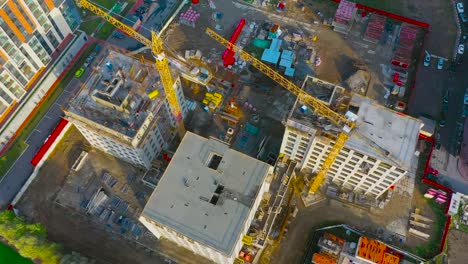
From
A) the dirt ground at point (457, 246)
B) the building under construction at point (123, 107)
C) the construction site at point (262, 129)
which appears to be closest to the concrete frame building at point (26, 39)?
the construction site at point (262, 129)

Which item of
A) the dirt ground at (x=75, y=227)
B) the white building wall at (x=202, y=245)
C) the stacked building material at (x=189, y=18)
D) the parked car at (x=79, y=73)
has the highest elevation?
the stacked building material at (x=189, y=18)

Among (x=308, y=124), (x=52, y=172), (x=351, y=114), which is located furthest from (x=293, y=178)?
(x=52, y=172)

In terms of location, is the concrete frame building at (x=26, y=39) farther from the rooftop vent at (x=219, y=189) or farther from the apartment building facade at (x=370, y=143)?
the apartment building facade at (x=370, y=143)

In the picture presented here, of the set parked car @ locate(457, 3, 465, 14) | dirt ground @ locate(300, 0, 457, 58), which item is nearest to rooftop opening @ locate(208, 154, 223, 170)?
dirt ground @ locate(300, 0, 457, 58)

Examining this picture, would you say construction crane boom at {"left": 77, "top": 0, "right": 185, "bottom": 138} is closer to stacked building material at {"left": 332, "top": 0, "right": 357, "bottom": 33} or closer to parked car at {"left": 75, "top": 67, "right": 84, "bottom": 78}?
parked car at {"left": 75, "top": 67, "right": 84, "bottom": 78}

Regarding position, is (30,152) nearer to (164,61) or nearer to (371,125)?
(164,61)
